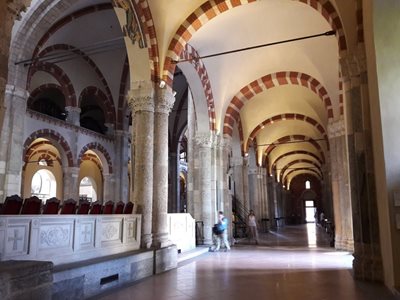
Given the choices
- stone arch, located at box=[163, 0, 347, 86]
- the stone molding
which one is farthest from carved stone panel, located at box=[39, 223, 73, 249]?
the stone molding

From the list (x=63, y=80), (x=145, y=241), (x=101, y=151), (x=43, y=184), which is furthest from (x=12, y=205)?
(x=43, y=184)

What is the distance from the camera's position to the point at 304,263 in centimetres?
779

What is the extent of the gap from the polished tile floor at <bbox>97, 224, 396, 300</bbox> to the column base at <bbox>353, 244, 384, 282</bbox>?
0.65 feet

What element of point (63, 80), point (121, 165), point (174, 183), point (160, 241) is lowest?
point (160, 241)

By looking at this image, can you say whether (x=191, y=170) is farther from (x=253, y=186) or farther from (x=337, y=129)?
(x=253, y=186)

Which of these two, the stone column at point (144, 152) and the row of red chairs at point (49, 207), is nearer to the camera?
the row of red chairs at point (49, 207)

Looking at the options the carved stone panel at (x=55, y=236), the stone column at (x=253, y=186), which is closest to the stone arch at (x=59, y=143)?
the stone column at (x=253, y=186)

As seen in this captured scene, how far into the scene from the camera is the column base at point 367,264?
5.43 m

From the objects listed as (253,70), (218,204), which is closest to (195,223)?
(218,204)

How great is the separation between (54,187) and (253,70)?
41.7 feet

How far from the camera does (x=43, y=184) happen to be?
18.9 m

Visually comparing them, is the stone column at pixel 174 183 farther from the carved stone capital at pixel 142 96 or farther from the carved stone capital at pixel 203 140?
the carved stone capital at pixel 142 96

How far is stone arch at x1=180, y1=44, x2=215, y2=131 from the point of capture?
10.2m

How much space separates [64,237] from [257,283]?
2978mm
